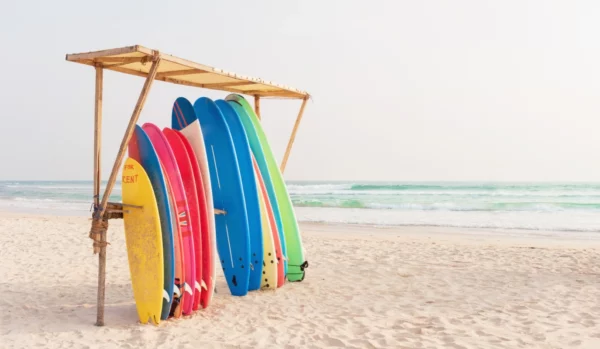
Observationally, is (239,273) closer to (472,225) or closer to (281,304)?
(281,304)

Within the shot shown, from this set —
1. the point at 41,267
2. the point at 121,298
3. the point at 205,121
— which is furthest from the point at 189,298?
the point at 41,267

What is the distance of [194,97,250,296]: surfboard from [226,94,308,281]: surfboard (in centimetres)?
55

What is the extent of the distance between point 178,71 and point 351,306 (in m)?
2.31

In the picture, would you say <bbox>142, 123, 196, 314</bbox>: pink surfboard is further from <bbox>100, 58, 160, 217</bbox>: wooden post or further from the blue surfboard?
the blue surfboard

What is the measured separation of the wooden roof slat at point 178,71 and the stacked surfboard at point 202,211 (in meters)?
0.20

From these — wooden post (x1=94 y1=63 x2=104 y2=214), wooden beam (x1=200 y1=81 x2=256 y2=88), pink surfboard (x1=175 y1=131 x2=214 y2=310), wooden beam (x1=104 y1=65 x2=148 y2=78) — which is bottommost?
pink surfboard (x1=175 y1=131 x2=214 y2=310)

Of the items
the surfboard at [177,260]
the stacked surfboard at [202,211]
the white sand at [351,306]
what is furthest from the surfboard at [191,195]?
the white sand at [351,306]

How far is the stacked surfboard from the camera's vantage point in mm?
3717

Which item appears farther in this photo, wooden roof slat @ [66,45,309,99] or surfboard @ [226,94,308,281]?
surfboard @ [226,94,308,281]

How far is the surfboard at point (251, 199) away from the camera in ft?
15.1

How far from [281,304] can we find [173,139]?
1.57 m

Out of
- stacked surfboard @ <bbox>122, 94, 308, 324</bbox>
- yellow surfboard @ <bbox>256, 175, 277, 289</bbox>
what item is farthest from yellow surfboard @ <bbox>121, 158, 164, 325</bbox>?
yellow surfboard @ <bbox>256, 175, 277, 289</bbox>

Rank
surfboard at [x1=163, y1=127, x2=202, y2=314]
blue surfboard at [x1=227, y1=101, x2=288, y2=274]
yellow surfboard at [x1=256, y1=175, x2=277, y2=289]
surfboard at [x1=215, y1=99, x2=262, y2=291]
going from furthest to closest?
blue surfboard at [x1=227, y1=101, x2=288, y2=274] < yellow surfboard at [x1=256, y1=175, x2=277, y2=289] < surfboard at [x1=215, y1=99, x2=262, y2=291] < surfboard at [x1=163, y1=127, x2=202, y2=314]

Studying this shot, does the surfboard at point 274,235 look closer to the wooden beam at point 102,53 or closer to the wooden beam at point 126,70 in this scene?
the wooden beam at point 126,70
